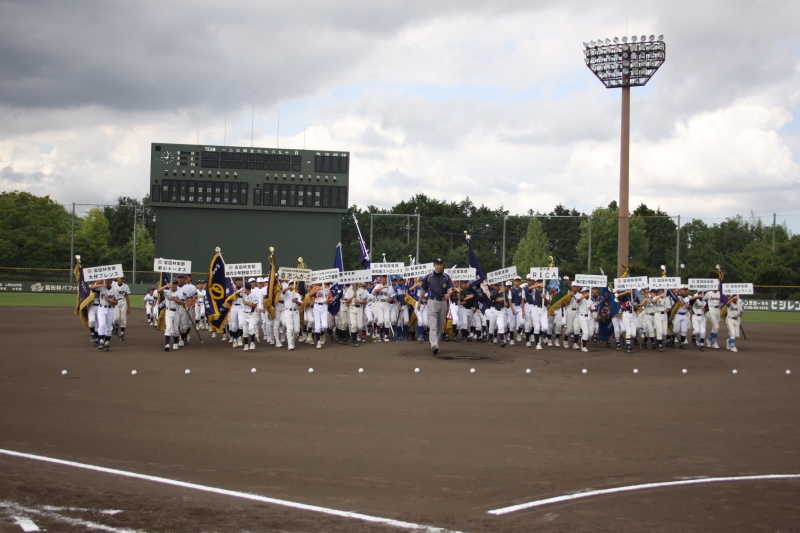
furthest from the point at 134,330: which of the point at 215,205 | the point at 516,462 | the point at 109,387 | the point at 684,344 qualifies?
the point at 516,462

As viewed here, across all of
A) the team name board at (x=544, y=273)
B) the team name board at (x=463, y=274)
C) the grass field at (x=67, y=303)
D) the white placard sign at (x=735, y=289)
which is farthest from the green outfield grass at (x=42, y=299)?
the white placard sign at (x=735, y=289)

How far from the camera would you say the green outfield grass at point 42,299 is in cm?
4356

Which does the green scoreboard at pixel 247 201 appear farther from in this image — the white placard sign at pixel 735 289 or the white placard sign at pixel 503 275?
the white placard sign at pixel 735 289

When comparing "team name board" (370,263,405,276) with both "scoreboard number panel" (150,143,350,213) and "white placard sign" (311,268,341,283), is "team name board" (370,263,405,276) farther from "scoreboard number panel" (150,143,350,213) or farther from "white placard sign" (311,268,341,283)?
"scoreboard number panel" (150,143,350,213)

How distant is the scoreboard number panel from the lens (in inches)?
1606

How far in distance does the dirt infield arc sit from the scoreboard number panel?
25479 mm

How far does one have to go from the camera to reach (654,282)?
21578mm

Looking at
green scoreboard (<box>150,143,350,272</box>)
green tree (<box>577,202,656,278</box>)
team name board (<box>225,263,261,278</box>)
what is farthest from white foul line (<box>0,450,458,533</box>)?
green tree (<box>577,202,656,278</box>)

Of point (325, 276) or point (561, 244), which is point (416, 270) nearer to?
point (325, 276)

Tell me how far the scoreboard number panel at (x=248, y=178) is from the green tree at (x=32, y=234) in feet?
87.2

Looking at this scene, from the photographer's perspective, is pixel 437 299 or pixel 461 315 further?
pixel 461 315

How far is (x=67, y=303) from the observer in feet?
147

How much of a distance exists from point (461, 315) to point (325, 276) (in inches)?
187

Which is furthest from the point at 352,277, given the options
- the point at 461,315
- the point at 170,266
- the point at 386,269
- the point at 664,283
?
the point at 664,283
